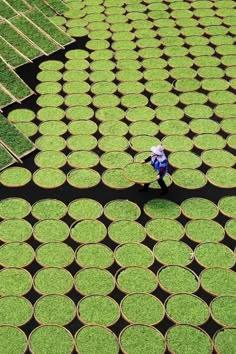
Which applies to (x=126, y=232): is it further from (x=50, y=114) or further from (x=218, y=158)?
(x=50, y=114)

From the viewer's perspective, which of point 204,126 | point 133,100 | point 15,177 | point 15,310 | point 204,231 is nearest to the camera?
point 15,310

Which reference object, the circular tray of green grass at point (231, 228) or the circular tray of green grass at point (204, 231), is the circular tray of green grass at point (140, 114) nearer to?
the circular tray of green grass at point (204, 231)

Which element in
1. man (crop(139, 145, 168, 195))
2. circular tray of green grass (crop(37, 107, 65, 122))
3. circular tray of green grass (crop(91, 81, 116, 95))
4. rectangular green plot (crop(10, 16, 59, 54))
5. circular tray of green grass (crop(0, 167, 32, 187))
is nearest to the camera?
man (crop(139, 145, 168, 195))

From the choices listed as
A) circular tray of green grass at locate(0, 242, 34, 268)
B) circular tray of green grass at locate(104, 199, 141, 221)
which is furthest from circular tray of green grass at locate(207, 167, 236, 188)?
circular tray of green grass at locate(0, 242, 34, 268)

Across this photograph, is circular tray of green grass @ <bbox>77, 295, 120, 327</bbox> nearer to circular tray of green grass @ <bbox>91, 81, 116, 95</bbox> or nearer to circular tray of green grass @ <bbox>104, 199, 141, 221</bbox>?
circular tray of green grass @ <bbox>104, 199, 141, 221</bbox>

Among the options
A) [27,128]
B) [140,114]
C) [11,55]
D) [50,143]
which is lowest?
[140,114]

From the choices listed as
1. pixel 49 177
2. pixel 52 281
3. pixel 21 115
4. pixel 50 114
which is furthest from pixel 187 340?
pixel 21 115
